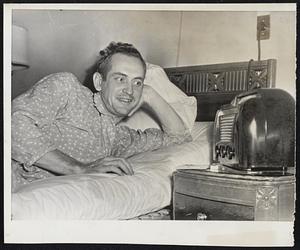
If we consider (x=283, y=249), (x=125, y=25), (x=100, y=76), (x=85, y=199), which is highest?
(x=125, y=25)

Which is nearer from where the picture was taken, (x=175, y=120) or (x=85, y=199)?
(x=85, y=199)

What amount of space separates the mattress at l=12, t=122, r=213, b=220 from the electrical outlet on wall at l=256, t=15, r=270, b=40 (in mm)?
201

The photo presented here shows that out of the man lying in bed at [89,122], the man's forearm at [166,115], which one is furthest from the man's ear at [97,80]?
the man's forearm at [166,115]

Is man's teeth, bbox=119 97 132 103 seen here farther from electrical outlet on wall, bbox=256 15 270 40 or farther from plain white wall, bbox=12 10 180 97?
electrical outlet on wall, bbox=256 15 270 40

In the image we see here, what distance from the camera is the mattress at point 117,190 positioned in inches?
29.3

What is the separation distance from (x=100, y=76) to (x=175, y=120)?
0.18 m

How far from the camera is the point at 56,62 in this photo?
827mm

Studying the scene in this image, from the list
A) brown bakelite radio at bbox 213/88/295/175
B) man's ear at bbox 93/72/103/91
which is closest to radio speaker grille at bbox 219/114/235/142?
brown bakelite radio at bbox 213/88/295/175

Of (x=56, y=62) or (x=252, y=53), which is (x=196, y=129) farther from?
(x=56, y=62)

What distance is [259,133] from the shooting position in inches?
30.5

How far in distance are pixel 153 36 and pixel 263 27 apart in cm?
22

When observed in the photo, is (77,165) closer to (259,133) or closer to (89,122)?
(89,122)

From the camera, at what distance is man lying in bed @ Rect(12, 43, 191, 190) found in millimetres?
787

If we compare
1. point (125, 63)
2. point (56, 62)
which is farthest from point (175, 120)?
point (56, 62)
